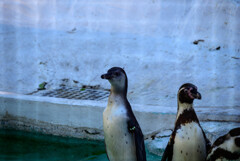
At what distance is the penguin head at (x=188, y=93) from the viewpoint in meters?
2.46

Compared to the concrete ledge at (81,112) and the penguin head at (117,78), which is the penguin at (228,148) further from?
the concrete ledge at (81,112)

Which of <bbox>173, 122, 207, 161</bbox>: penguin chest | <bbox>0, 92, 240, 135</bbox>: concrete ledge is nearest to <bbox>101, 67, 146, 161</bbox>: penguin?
<bbox>173, 122, 207, 161</bbox>: penguin chest

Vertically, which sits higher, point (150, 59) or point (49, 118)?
point (150, 59)

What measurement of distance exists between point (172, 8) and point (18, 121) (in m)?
3.33

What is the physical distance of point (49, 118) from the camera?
12.3 feet

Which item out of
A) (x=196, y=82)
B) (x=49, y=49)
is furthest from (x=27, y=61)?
(x=196, y=82)

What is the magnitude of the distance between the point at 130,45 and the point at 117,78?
10.3 feet

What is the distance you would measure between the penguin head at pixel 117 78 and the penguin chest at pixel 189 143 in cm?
47

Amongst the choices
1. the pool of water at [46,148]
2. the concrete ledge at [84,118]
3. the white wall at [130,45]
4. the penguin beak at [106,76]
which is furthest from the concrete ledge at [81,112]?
the penguin beak at [106,76]

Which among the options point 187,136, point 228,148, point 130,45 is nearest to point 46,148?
point 187,136

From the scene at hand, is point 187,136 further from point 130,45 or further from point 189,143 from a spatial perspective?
point 130,45

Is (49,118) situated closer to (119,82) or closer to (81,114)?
(81,114)

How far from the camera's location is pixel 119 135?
8.60 feet

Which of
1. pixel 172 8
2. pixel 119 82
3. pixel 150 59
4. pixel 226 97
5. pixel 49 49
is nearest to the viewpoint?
pixel 119 82
